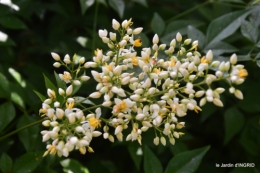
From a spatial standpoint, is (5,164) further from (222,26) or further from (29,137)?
(222,26)

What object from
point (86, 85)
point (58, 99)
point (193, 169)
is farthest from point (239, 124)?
point (58, 99)

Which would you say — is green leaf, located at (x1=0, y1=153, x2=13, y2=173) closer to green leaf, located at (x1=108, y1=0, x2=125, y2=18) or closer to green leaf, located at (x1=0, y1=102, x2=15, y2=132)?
green leaf, located at (x1=0, y1=102, x2=15, y2=132)

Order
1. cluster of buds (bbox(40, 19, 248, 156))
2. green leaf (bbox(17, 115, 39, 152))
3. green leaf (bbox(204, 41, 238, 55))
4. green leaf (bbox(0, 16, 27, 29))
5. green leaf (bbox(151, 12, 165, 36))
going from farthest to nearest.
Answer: green leaf (bbox(151, 12, 165, 36))
green leaf (bbox(0, 16, 27, 29))
green leaf (bbox(204, 41, 238, 55))
green leaf (bbox(17, 115, 39, 152))
cluster of buds (bbox(40, 19, 248, 156))

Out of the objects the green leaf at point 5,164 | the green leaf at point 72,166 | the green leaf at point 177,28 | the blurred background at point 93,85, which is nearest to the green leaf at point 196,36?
the blurred background at point 93,85

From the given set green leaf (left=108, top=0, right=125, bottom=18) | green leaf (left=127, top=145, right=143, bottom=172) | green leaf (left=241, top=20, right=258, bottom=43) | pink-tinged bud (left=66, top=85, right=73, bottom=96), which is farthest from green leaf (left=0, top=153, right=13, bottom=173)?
green leaf (left=241, top=20, right=258, bottom=43)

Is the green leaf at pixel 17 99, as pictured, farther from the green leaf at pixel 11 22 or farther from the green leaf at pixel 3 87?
the green leaf at pixel 11 22
